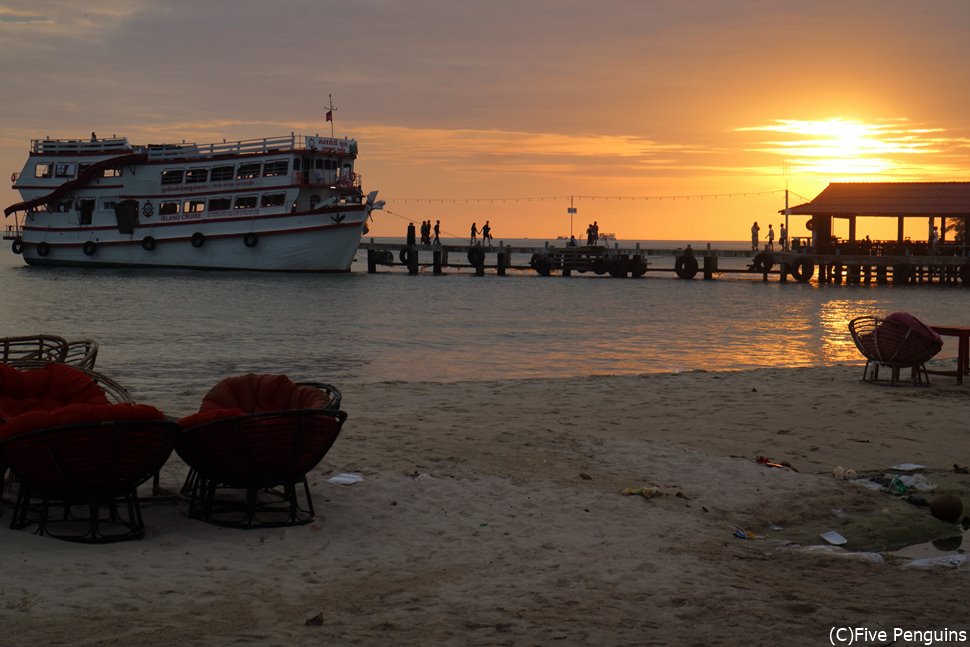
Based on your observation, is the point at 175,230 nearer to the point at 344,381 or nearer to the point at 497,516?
the point at 344,381

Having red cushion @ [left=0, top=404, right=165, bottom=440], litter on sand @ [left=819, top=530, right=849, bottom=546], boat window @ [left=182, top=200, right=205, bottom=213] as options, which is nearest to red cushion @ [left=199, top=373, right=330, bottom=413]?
red cushion @ [left=0, top=404, right=165, bottom=440]

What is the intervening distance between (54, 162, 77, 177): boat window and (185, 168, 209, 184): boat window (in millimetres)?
7454

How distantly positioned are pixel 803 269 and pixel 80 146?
134 feet

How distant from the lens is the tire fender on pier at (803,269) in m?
60.1

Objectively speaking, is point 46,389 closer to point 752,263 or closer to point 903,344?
point 903,344

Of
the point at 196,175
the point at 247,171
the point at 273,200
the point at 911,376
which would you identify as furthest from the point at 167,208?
the point at 911,376

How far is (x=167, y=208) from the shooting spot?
59156mm

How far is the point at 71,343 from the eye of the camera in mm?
8352

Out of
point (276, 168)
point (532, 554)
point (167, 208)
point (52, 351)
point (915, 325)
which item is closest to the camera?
point (532, 554)

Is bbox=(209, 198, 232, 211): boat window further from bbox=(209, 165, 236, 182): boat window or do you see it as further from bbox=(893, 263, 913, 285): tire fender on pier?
bbox=(893, 263, 913, 285): tire fender on pier

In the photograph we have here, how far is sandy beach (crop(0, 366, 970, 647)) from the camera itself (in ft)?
16.1

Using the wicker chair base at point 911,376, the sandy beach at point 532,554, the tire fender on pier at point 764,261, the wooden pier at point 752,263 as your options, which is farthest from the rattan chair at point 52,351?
the tire fender on pier at point 764,261

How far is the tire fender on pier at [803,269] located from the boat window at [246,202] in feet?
97.5

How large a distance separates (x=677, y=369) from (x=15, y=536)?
50.3 ft
